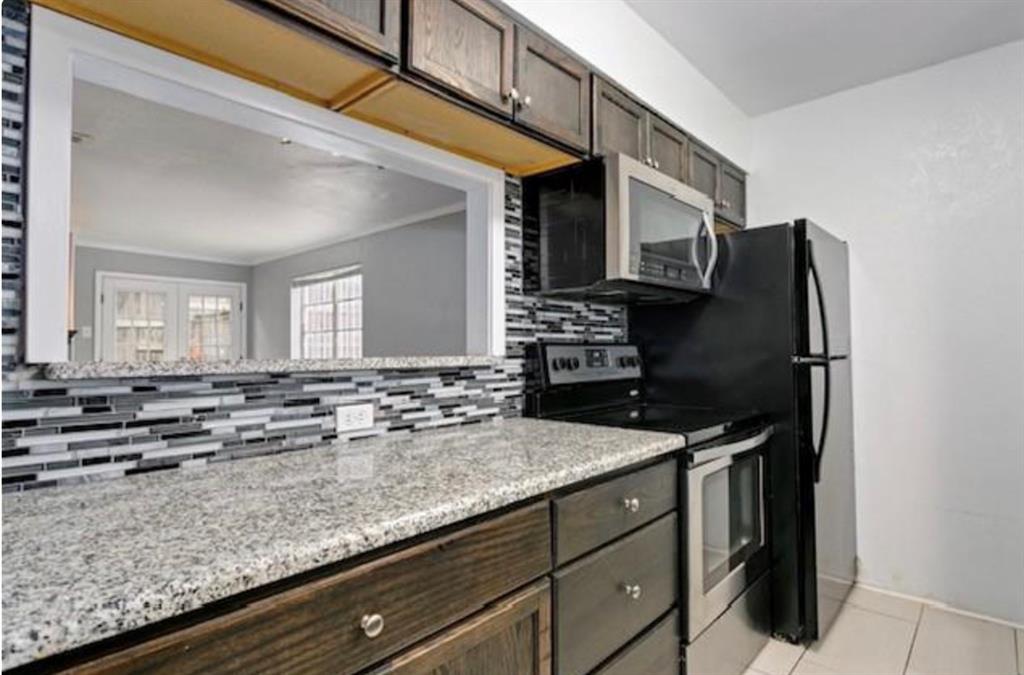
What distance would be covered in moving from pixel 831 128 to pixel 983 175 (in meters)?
0.67

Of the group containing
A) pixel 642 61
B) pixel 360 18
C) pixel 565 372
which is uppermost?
pixel 642 61

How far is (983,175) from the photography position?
2.32 metres

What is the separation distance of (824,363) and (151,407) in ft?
7.33

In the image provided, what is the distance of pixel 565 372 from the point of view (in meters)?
2.11

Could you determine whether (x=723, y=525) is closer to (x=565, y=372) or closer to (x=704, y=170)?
(x=565, y=372)

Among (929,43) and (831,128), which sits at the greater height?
(929,43)

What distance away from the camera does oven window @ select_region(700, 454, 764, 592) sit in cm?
169

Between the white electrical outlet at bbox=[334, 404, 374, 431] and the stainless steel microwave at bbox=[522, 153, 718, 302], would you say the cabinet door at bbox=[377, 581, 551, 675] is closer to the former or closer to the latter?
the white electrical outlet at bbox=[334, 404, 374, 431]

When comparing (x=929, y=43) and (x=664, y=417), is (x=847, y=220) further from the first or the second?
(x=664, y=417)

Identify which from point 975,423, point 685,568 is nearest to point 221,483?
point 685,568

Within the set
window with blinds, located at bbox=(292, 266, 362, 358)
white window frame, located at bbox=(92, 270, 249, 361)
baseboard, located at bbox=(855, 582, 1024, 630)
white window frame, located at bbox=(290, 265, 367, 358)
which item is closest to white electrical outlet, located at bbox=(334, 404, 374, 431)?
baseboard, located at bbox=(855, 582, 1024, 630)

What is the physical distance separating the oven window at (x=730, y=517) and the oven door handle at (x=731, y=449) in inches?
2.0

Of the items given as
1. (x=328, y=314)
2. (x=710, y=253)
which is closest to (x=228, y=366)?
(x=710, y=253)

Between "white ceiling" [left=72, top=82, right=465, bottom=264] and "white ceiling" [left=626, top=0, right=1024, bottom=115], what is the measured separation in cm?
172
